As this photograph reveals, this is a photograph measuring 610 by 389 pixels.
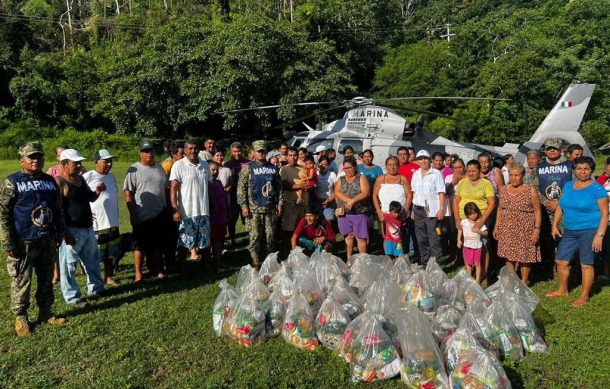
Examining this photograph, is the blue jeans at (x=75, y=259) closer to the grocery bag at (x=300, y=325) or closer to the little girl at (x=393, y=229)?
the grocery bag at (x=300, y=325)

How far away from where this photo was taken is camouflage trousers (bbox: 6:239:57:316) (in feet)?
13.7

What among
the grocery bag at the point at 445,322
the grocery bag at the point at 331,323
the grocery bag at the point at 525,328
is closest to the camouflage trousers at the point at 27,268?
the grocery bag at the point at 331,323

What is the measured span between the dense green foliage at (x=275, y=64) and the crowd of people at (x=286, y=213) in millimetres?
16911

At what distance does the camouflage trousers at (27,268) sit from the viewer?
4.18m

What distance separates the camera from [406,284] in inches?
169

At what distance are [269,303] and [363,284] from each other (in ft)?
3.38

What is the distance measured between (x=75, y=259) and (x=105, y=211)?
0.82 metres

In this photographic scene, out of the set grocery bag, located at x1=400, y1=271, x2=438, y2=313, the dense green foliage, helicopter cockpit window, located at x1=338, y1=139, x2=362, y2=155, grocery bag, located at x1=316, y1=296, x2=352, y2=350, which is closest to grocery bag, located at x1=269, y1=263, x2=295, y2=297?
grocery bag, located at x1=316, y1=296, x2=352, y2=350

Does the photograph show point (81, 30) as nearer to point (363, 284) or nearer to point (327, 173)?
point (327, 173)

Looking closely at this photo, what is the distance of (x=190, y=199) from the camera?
5.70 meters

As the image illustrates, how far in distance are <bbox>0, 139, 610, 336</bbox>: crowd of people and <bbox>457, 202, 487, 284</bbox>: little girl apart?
0.5 inches

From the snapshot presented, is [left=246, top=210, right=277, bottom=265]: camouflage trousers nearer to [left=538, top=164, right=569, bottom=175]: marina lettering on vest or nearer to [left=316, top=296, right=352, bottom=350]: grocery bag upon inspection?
[left=316, top=296, right=352, bottom=350]: grocery bag

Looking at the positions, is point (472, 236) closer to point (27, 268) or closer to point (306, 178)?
point (306, 178)

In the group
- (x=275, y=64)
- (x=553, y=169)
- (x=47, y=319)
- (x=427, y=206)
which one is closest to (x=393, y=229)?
(x=427, y=206)
